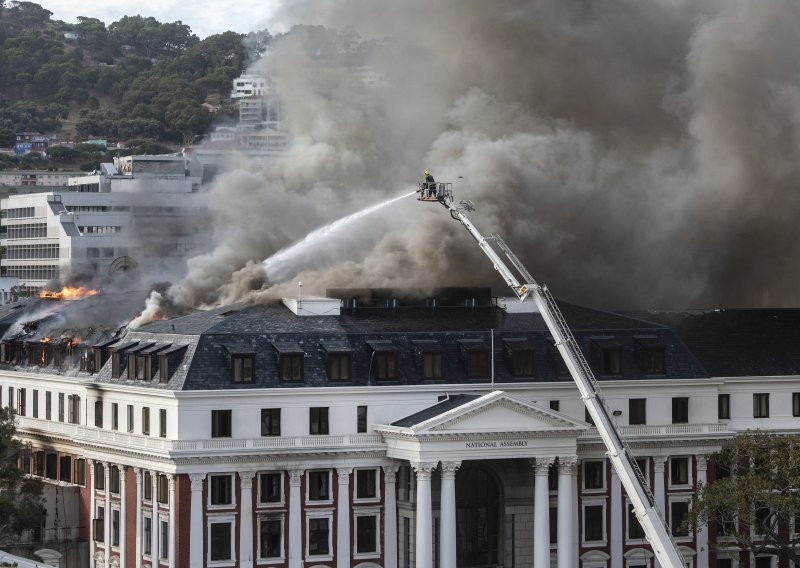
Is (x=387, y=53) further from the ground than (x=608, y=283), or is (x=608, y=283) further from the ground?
(x=387, y=53)

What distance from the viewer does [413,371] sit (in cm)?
11206

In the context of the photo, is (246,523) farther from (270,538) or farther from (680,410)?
(680,410)

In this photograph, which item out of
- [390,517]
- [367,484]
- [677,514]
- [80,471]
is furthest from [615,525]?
[80,471]

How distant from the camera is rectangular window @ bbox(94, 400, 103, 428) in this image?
115 meters

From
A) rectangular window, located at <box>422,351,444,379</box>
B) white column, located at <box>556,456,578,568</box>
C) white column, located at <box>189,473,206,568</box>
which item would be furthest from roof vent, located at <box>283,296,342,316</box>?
white column, located at <box>556,456,578,568</box>

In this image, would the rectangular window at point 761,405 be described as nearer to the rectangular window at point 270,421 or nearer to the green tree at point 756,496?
the green tree at point 756,496

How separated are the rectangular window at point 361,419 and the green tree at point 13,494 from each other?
55.3ft

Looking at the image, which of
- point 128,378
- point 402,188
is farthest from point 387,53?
point 128,378

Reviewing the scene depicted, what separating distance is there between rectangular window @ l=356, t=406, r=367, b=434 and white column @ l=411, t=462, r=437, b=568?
3773mm

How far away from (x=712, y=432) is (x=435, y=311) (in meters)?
15.0

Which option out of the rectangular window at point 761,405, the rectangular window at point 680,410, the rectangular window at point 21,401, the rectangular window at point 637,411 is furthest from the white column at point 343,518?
the rectangular window at point 21,401

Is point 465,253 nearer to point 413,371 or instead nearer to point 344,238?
point 344,238

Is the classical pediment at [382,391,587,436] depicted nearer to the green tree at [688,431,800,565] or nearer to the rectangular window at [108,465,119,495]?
the green tree at [688,431,800,565]

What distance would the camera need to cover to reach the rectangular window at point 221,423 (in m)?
107
